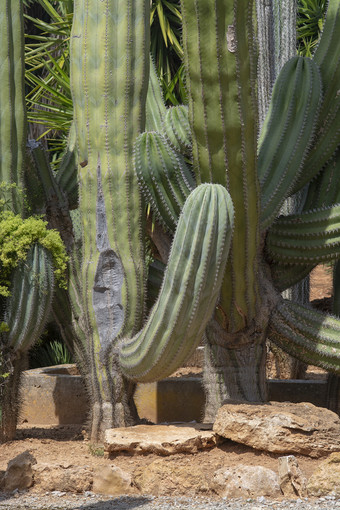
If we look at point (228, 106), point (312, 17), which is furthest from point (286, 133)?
point (312, 17)

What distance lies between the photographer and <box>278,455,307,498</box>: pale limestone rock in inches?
175

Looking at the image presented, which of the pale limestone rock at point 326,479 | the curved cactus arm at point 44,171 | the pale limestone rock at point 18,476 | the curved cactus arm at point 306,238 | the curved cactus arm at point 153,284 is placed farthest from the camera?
the curved cactus arm at point 44,171

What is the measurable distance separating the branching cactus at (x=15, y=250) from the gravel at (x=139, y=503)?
4.15 ft

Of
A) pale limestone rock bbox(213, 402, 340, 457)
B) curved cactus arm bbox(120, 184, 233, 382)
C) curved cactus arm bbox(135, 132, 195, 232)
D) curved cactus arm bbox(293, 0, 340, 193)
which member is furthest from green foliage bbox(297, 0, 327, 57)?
pale limestone rock bbox(213, 402, 340, 457)

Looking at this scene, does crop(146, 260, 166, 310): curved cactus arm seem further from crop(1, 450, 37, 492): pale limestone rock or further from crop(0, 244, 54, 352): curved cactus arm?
crop(1, 450, 37, 492): pale limestone rock

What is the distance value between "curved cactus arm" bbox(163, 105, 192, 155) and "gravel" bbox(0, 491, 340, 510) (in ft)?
8.02

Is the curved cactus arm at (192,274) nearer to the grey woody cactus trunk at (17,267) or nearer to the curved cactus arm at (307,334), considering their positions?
the curved cactus arm at (307,334)

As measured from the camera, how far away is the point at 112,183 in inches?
220

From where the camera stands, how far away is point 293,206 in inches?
272

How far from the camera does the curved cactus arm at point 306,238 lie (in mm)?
5500

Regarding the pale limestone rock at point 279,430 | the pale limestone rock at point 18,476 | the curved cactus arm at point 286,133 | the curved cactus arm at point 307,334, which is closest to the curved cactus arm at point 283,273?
the curved cactus arm at point 307,334

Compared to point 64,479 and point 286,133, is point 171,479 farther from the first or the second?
point 286,133

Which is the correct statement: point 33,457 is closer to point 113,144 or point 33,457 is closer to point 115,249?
point 115,249

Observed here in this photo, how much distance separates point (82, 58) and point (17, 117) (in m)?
0.70
